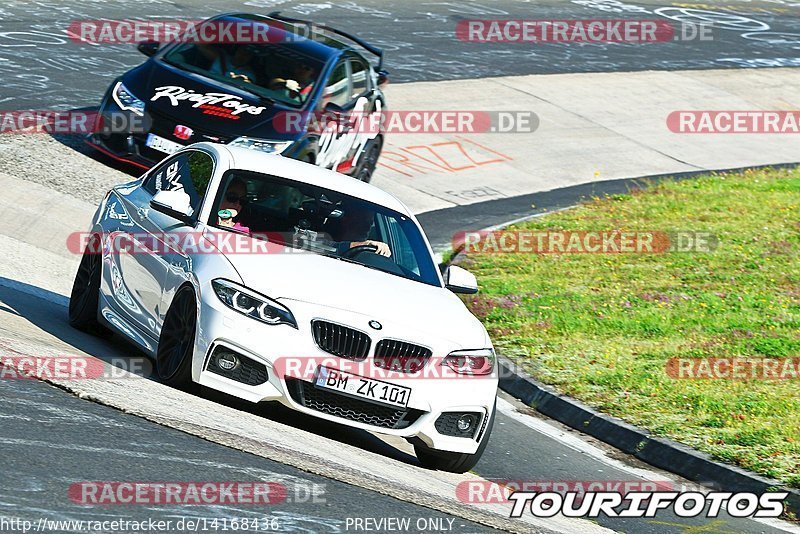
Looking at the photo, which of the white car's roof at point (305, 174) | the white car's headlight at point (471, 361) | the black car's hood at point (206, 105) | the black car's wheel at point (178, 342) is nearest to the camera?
the black car's wheel at point (178, 342)

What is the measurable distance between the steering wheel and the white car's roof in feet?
1.62

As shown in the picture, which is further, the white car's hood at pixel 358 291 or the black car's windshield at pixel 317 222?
the black car's windshield at pixel 317 222

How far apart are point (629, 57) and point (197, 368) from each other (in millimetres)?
22675

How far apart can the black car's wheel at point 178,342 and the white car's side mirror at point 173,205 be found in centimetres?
70

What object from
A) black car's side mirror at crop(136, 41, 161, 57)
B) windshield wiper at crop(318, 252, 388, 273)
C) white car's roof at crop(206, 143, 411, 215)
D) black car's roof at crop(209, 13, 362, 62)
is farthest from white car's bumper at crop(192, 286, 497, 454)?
black car's side mirror at crop(136, 41, 161, 57)

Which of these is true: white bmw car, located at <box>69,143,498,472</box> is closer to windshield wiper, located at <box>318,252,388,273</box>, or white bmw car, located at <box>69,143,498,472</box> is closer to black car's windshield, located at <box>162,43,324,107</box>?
windshield wiper, located at <box>318,252,388,273</box>

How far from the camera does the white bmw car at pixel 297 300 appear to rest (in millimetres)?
A: 7172

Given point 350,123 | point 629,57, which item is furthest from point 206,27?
point 629,57

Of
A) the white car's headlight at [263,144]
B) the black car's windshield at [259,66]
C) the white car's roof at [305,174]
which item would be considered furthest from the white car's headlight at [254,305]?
the black car's windshield at [259,66]

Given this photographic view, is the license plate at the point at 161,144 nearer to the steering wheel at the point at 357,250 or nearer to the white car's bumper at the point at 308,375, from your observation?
the steering wheel at the point at 357,250

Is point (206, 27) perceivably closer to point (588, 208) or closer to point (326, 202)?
point (588, 208)

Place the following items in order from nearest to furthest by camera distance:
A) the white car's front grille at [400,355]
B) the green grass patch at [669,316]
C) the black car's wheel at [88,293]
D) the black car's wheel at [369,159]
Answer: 1. the white car's front grille at [400,355]
2. the black car's wheel at [88,293]
3. the green grass patch at [669,316]
4. the black car's wheel at [369,159]

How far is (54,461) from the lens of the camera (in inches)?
223

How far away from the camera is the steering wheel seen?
8.29m
